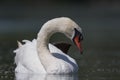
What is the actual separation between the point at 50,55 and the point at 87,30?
14792 millimetres

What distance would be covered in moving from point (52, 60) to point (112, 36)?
11.3 m

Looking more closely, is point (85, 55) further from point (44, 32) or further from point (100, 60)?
point (44, 32)

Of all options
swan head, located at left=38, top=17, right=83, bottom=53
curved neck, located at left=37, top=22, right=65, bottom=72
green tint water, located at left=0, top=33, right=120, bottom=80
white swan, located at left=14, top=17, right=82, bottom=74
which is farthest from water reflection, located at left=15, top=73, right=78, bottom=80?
swan head, located at left=38, top=17, right=83, bottom=53

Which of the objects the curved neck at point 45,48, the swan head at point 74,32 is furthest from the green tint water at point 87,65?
the swan head at point 74,32

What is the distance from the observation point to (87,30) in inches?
1249

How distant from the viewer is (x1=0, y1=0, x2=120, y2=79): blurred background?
18.8 meters

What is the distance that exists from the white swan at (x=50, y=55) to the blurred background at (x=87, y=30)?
513 millimetres

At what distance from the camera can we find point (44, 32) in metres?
17.1

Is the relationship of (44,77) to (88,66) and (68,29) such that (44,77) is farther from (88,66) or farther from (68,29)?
(88,66)

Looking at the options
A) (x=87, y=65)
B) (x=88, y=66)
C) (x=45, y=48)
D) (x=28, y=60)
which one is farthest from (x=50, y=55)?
(x=87, y=65)

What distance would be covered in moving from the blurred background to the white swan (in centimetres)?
51

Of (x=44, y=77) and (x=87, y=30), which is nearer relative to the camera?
(x=44, y=77)

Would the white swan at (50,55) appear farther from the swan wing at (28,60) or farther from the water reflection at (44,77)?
the water reflection at (44,77)

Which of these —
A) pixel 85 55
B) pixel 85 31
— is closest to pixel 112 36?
pixel 85 31
